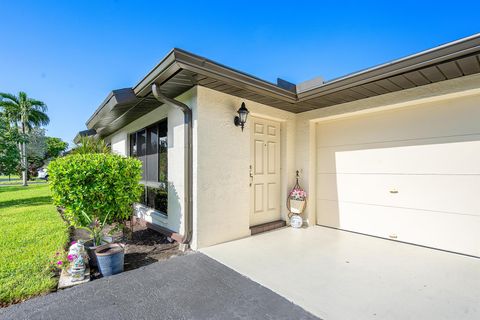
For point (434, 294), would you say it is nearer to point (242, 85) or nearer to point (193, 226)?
point (193, 226)

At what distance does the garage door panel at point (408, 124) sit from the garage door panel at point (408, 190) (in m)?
0.75

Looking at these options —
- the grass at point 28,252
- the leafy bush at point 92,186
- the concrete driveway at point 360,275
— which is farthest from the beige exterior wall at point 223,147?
the grass at point 28,252

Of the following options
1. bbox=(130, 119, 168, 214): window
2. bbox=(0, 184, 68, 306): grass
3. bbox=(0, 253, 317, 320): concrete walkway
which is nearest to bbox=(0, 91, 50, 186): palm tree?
bbox=(0, 184, 68, 306): grass

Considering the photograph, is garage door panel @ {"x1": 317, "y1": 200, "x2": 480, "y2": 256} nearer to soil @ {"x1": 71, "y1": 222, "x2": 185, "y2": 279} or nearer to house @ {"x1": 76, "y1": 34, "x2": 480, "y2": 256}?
house @ {"x1": 76, "y1": 34, "x2": 480, "y2": 256}

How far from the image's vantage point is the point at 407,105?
3896 millimetres

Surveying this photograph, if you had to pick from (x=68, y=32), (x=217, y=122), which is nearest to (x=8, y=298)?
(x=217, y=122)

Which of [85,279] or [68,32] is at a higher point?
[68,32]

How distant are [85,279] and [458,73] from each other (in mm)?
5734

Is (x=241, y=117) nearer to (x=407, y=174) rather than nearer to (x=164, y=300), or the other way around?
(x=164, y=300)

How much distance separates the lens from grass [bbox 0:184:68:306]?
2390 millimetres

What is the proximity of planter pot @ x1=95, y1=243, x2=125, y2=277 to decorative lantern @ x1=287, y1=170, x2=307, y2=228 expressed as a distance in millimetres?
3457

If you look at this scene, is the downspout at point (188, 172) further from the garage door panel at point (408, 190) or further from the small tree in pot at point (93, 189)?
the garage door panel at point (408, 190)

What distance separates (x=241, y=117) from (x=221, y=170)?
3.41ft

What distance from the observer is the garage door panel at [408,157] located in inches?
135
